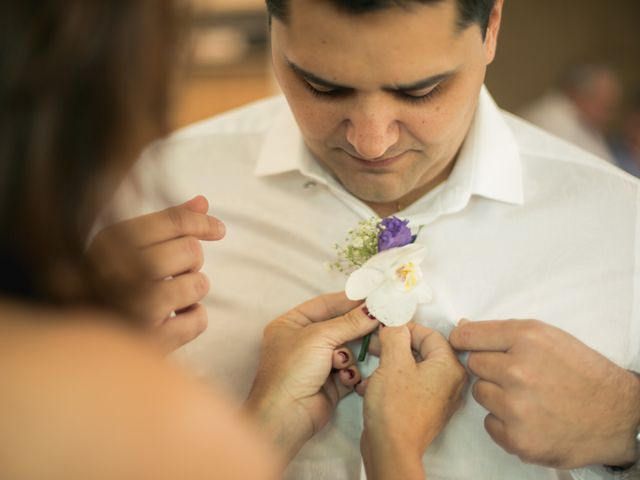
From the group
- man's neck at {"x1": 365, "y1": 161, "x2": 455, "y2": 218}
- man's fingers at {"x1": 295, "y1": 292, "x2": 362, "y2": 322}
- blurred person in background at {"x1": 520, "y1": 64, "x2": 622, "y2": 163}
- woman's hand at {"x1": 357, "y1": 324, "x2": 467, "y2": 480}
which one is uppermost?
man's neck at {"x1": 365, "y1": 161, "x2": 455, "y2": 218}

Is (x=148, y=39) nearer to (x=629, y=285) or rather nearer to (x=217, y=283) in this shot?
(x=217, y=283)

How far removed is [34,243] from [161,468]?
212mm

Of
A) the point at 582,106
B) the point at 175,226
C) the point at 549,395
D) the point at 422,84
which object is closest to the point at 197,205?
the point at 175,226

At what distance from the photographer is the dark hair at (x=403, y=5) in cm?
116

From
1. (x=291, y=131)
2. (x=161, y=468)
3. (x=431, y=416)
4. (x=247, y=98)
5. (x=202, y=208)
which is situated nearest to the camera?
(x=161, y=468)

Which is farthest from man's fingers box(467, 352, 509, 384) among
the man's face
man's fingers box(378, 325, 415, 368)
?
the man's face

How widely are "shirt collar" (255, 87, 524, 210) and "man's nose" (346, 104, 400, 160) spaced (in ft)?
0.77

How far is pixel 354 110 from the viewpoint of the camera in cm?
126

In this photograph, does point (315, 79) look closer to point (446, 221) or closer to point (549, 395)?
point (446, 221)

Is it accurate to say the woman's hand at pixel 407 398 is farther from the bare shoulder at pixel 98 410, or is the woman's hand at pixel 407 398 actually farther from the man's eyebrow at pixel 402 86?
the bare shoulder at pixel 98 410

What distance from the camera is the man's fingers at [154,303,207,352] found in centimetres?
124

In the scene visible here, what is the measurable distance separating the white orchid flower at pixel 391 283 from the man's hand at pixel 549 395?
118 millimetres

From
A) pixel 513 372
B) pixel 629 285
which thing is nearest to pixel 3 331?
pixel 513 372

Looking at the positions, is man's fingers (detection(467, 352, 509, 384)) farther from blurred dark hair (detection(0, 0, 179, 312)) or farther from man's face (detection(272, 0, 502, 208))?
blurred dark hair (detection(0, 0, 179, 312))
